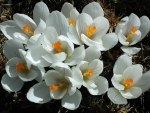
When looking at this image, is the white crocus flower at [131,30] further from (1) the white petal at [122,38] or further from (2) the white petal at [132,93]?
(2) the white petal at [132,93]

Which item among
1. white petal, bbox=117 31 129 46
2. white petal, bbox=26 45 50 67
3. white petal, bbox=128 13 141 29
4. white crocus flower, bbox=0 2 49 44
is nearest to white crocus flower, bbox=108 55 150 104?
white petal, bbox=117 31 129 46

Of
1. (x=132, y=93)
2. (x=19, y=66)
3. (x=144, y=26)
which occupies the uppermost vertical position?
(x=144, y=26)

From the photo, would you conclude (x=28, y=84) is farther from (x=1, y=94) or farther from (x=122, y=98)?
(x=122, y=98)

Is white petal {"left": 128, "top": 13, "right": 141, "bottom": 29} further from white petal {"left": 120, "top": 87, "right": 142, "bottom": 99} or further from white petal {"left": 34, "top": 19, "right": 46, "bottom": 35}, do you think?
white petal {"left": 34, "top": 19, "right": 46, "bottom": 35}

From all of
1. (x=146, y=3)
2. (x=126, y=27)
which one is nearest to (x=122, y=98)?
(x=126, y=27)

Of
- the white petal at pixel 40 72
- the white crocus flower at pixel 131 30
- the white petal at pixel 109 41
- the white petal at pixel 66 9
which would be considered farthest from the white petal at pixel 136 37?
the white petal at pixel 40 72

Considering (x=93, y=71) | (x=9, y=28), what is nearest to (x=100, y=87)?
(x=93, y=71)

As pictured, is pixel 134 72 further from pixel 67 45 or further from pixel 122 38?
pixel 67 45
